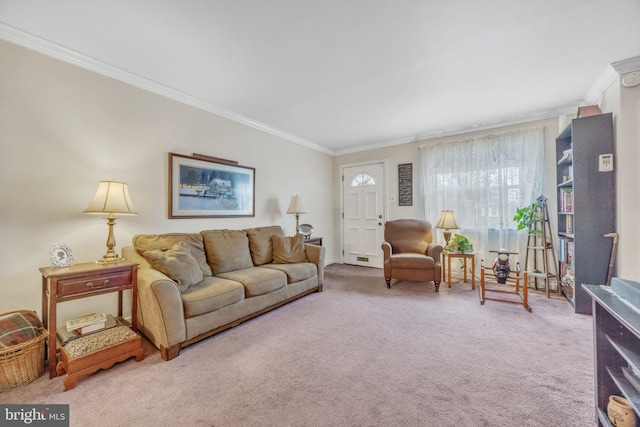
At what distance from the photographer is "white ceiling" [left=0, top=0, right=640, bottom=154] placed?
66.5 inches

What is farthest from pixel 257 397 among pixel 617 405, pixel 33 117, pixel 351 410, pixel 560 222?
pixel 560 222

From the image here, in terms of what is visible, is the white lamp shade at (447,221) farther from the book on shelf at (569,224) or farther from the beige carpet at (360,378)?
the beige carpet at (360,378)

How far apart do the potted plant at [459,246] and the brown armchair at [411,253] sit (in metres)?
0.25

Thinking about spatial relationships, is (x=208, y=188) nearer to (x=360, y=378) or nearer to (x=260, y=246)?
(x=260, y=246)

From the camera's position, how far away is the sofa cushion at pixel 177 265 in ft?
6.90

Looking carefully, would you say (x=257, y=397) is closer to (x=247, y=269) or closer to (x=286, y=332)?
(x=286, y=332)

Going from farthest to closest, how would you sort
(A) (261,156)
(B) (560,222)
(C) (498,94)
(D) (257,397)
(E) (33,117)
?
(A) (261,156)
(B) (560,222)
(C) (498,94)
(E) (33,117)
(D) (257,397)

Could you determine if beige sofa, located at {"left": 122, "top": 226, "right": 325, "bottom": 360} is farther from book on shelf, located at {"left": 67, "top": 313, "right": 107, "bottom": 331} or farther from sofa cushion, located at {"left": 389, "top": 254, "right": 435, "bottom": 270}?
sofa cushion, located at {"left": 389, "top": 254, "right": 435, "bottom": 270}

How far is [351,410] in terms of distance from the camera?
1388 millimetres

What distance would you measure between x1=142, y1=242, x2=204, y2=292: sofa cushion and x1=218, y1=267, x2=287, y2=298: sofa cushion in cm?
42

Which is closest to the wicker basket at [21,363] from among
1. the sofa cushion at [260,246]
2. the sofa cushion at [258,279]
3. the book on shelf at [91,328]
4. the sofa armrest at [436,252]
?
the book on shelf at [91,328]

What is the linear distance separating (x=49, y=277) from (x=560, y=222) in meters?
5.27

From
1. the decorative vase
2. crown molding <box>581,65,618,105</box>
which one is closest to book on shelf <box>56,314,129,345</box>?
the decorative vase

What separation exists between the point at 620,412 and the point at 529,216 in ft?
9.25
